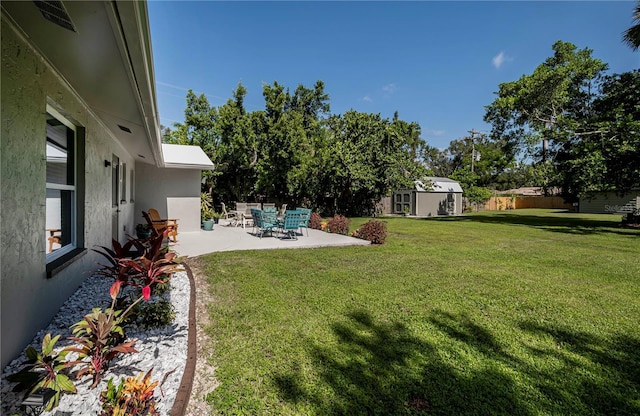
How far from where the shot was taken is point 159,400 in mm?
2340

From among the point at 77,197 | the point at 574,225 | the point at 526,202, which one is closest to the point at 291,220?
the point at 77,197

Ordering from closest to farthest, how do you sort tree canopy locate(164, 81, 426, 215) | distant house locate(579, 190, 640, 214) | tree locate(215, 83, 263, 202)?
tree locate(215, 83, 263, 202) → tree canopy locate(164, 81, 426, 215) → distant house locate(579, 190, 640, 214)

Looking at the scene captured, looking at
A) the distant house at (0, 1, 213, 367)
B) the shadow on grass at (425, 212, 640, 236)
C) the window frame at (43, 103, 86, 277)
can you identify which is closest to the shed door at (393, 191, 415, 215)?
the shadow on grass at (425, 212, 640, 236)

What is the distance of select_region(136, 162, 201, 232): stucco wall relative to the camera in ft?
39.6

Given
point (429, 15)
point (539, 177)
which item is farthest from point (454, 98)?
point (429, 15)

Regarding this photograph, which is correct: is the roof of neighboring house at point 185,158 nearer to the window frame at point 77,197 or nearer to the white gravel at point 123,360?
the window frame at point 77,197

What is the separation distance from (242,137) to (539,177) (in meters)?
18.1

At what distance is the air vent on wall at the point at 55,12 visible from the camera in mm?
2037

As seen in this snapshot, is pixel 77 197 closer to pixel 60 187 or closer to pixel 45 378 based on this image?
pixel 60 187

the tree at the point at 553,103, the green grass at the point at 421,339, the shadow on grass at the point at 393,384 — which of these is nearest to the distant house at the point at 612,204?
the tree at the point at 553,103

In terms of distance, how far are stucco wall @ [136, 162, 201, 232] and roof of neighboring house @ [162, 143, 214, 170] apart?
1.88 feet

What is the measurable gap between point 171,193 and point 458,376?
39.6 feet

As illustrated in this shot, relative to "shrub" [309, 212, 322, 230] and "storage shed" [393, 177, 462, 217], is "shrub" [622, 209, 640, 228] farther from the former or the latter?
"shrub" [309, 212, 322, 230]

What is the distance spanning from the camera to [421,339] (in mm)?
3543
